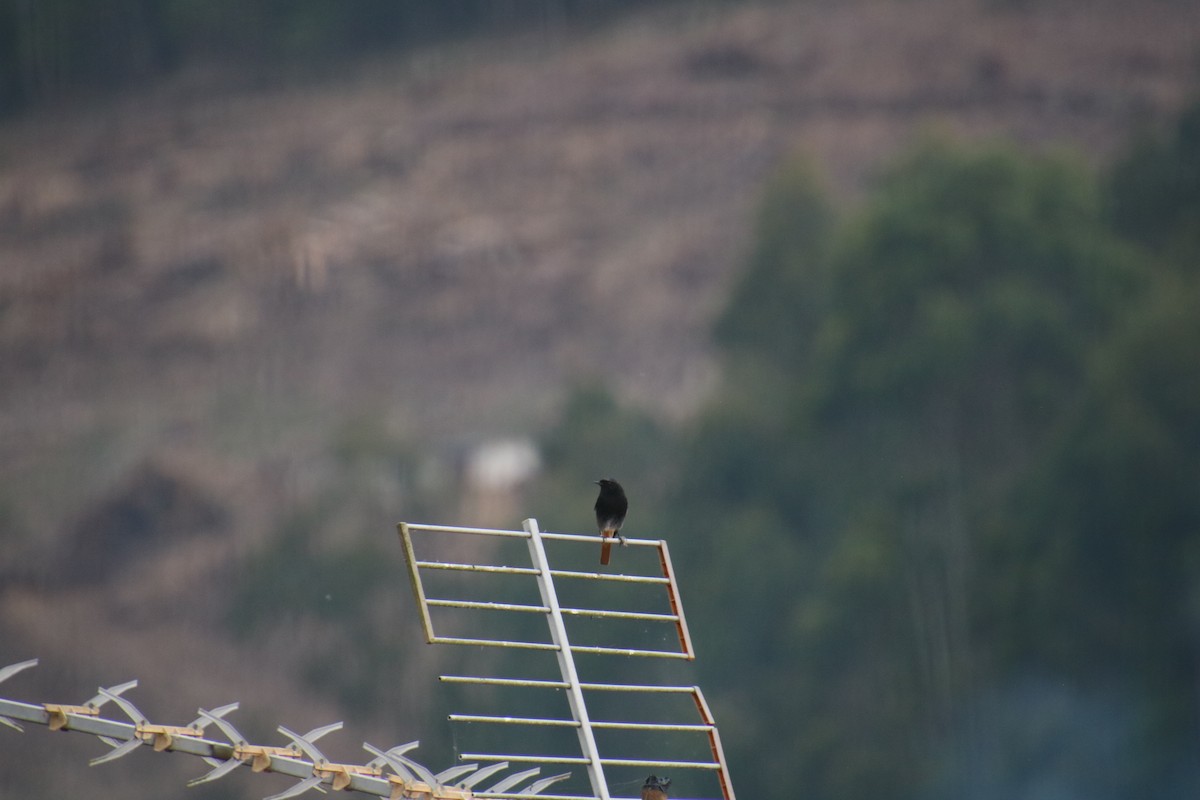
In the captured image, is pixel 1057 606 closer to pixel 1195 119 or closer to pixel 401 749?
pixel 1195 119

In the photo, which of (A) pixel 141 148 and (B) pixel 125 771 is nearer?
(B) pixel 125 771

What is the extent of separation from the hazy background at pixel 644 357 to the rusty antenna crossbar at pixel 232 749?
33420 mm

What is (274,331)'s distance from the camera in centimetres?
6956

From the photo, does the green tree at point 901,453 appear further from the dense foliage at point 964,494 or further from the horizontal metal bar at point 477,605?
the horizontal metal bar at point 477,605

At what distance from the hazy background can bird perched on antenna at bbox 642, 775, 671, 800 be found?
32.4 m

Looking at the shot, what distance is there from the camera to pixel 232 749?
8.80 metres

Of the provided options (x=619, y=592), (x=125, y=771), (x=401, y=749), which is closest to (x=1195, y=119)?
(x=619, y=592)

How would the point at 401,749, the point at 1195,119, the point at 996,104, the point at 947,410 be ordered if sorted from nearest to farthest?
the point at 401,749 → the point at 947,410 → the point at 1195,119 → the point at 996,104

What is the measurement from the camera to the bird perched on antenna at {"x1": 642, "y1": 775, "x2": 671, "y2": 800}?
35.0 feet

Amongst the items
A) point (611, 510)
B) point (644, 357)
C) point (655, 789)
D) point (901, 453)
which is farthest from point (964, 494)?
point (655, 789)

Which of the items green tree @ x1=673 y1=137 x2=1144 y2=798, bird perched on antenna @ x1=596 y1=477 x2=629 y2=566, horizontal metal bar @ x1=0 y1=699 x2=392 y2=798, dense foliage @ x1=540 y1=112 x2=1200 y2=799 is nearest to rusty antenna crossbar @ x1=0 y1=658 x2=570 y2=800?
horizontal metal bar @ x1=0 y1=699 x2=392 y2=798

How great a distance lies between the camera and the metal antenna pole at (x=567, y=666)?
10.3 metres

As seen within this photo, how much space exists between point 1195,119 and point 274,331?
3021cm

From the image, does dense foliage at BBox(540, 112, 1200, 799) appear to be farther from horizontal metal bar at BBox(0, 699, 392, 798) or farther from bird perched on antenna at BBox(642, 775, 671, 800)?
horizontal metal bar at BBox(0, 699, 392, 798)
